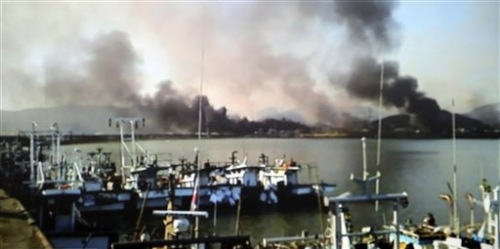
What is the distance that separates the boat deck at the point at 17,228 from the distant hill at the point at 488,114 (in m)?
2.68

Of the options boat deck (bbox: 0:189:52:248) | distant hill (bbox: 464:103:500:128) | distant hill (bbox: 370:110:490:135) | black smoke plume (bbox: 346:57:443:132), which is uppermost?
black smoke plume (bbox: 346:57:443:132)

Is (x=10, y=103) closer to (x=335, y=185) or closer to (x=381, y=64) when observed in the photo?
(x=335, y=185)

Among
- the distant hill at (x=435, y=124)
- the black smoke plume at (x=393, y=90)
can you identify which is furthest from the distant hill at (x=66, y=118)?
the distant hill at (x=435, y=124)

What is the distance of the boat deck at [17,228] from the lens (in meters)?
3.11

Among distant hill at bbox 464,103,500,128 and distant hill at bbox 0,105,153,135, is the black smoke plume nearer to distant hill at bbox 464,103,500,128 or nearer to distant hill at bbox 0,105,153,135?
distant hill at bbox 464,103,500,128

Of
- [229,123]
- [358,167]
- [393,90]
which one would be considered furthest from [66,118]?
[393,90]

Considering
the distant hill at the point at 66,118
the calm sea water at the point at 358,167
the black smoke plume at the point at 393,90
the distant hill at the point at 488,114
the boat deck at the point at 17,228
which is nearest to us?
the boat deck at the point at 17,228

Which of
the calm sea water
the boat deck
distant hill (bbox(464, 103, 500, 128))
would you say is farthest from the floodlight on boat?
distant hill (bbox(464, 103, 500, 128))

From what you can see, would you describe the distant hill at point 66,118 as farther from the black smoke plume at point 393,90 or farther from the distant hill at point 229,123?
the black smoke plume at point 393,90

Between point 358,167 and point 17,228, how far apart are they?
6.53ft

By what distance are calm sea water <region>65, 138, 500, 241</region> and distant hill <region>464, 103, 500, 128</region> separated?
4.9 inches

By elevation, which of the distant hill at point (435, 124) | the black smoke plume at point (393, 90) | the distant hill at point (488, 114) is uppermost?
the black smoke plume at point (393, 90)

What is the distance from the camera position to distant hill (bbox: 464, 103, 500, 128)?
425cm

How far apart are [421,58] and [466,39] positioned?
39 cm
